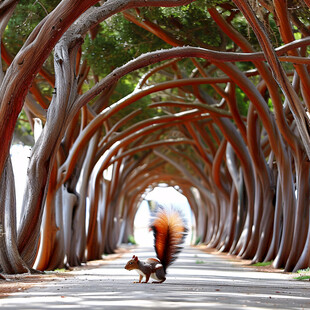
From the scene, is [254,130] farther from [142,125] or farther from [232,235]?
[232,235]

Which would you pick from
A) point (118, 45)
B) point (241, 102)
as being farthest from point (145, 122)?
point (241, 102)

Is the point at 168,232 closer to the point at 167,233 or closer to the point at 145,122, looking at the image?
the point at 167,233

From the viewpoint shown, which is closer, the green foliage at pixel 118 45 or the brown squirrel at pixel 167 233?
the brown squirrel at pixel 167 233

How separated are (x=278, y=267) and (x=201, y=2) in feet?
23.4

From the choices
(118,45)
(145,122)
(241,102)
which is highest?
(241,102)

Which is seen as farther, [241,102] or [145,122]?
[241,102]

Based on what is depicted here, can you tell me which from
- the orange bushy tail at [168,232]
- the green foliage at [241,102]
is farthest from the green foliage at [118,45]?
the green foliage at [241,102]

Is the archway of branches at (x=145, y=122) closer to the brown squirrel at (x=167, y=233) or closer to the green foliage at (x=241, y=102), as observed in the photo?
the green foliage at (x=241, y=102)

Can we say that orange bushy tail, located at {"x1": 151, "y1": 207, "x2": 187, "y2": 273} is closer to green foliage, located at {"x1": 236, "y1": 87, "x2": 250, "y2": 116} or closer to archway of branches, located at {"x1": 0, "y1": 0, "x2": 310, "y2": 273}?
archway of branches, located at {"x1": 0, "y1": 0, "x2": 310, "y2": 273}

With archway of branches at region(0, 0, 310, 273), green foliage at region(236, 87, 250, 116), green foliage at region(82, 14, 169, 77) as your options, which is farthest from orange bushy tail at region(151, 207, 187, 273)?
green foliage at region(236, 87, 250, 116)

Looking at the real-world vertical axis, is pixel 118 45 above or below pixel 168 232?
above

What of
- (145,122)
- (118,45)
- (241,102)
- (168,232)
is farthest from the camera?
(241,102)

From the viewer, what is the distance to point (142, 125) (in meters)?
20.4

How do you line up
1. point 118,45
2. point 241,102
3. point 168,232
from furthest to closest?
point 241,102
point 118,45
point 168,232
